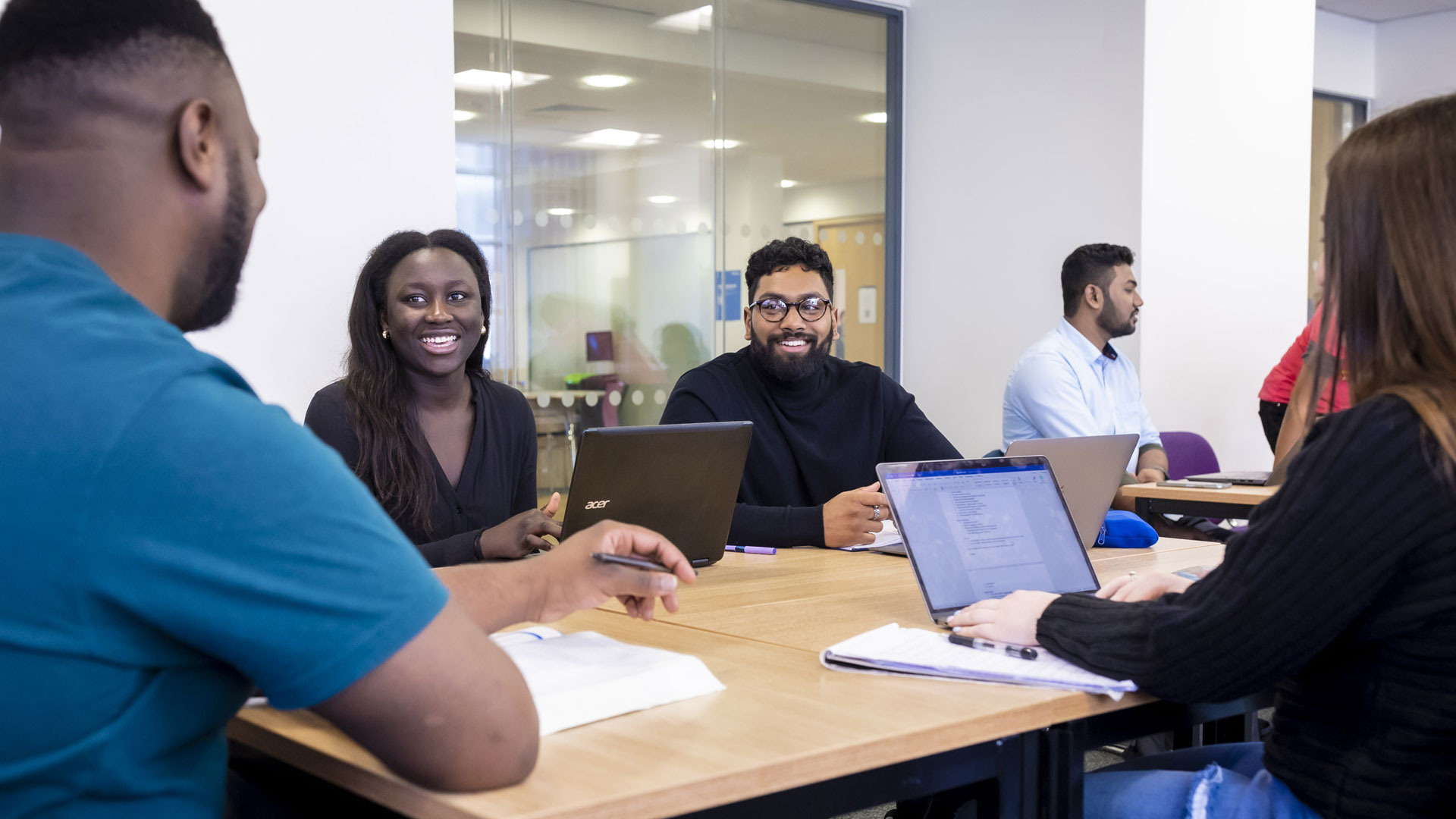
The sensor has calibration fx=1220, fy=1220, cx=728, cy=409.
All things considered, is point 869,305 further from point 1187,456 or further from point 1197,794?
point 1197,794

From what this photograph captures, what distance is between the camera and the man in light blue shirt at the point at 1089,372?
15.3 ft

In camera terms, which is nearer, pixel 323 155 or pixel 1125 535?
pixel 1125 535

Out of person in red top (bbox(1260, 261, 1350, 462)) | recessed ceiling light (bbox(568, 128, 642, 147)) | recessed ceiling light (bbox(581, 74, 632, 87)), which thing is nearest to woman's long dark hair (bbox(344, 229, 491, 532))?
recessed ceiling light (bbox(568, 128, 642, 147))

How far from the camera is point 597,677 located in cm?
133

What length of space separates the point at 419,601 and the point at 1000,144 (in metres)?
5.04

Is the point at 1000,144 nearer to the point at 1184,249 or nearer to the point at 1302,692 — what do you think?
the point at 1184,249

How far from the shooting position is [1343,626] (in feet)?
4.06

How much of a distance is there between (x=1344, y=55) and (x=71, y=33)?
24.9 feet

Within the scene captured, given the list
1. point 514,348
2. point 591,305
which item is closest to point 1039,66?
point 591,305

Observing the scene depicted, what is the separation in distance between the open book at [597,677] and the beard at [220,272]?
42 centimetres

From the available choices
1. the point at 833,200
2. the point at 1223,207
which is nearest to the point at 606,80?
the point at 833,200

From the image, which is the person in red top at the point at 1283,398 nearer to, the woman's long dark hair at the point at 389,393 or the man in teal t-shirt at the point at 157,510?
the woman's long dark hair at the point at 389,393

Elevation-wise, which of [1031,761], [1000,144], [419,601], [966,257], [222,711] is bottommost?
[1031,761]

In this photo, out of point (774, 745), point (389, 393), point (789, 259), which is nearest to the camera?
point (774, 745)
